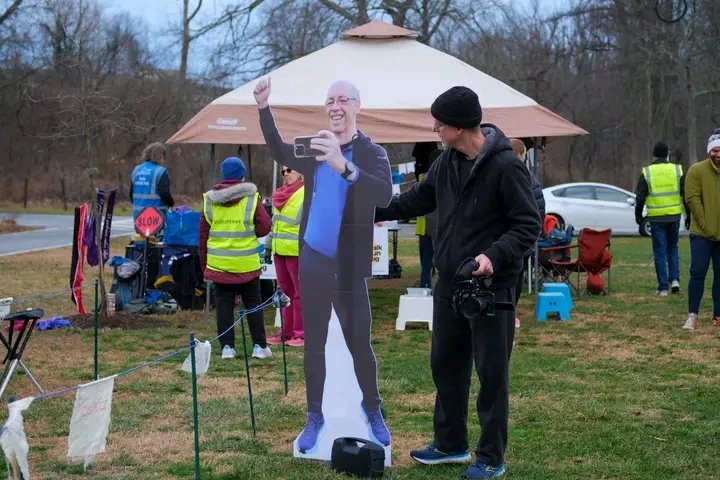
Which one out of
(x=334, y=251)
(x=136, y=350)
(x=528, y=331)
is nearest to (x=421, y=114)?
(x=528, y=331)

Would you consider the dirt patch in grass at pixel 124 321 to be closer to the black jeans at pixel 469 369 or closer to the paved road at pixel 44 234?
the black jeans at pixel 469 369

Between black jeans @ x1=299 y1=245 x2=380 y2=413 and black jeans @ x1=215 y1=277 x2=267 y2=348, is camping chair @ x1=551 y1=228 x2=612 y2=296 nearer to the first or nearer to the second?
black jeans @ x1=215 y1=277 x2=267 y2=348

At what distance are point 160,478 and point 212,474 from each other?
0.26 meters

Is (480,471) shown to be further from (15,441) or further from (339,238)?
(15,441)

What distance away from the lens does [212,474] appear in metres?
5.39

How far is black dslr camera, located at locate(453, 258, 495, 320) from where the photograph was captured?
492cm

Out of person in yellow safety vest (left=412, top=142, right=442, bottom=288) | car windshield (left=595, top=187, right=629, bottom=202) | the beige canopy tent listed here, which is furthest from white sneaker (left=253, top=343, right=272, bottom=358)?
car windshield (left=595, top=187, right=629, bottom=202)

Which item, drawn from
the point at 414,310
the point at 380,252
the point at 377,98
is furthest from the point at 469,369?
the point at 380,252

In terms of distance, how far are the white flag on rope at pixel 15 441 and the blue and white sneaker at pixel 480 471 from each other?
2140mm

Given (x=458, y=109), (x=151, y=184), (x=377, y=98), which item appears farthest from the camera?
(x=151, y=184)

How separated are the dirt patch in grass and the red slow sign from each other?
1.14m

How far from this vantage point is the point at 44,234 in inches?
1012

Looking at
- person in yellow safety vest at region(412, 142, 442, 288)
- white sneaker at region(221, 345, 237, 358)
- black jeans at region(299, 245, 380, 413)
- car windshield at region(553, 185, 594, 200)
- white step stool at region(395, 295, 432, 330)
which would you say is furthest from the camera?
car windshield at region(553, 185, 594, 200)

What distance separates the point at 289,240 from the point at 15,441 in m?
5.26
